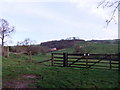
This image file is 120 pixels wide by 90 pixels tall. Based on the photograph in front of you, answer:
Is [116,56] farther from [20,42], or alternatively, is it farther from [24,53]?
[20,42]

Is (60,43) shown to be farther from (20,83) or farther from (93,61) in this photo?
(20,83)

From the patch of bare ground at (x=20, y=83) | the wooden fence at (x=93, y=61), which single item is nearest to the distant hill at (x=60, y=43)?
the wooden fence at (x=93, y=61)

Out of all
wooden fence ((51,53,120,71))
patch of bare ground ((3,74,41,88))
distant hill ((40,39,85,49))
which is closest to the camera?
patch of bare ground ((3,74,41,88))

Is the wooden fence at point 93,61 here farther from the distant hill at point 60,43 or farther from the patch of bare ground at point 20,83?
the distant hill at point 60,43

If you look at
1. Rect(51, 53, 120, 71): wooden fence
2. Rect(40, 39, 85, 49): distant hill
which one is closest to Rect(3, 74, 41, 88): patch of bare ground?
Rect(51, 53, 120, 71): wooden fence

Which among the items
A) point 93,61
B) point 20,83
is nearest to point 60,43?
point 93,61

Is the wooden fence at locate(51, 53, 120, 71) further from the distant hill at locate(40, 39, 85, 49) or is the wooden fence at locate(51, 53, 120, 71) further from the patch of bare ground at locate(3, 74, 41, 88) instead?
the distant hill at locate(40, 39, 85, 49)

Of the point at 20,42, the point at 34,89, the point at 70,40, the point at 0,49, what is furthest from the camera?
the point at 70,40

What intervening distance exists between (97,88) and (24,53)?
21728 millimetres

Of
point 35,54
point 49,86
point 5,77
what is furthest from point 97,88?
point 35,54

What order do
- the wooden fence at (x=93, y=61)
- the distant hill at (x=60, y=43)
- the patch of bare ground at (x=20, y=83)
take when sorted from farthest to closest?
the distant hill at (x=60, y=43) → the wooden fence at (x=93, y=61) → the patch of bare ground at (x=20, y=83)

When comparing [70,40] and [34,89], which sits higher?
[70,40]

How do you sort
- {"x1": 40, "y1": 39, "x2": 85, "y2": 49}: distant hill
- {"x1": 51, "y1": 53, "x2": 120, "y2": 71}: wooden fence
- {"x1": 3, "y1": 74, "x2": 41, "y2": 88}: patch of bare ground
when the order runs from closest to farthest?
{"x1": 3, "y1": 74, "x2": 41, "y2": 88}: patch of bare ground → {"x1": 51, "y1": 53, "x2": 120, "y2": 71}: wooden fence → {"x1": 40, "y1": 39, "x2": 85, "y2": 49}: distant hill

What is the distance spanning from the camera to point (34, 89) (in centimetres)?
596
